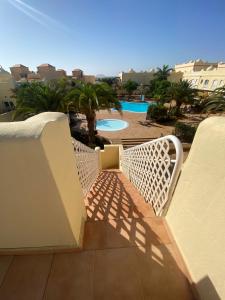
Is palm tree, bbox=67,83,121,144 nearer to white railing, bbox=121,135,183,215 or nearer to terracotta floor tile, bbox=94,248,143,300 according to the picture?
white railing, bbox=121,135,183,215

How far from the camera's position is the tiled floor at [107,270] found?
1.56 metres

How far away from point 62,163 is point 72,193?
0.47 meters

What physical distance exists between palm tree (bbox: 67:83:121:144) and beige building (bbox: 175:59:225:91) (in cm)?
2282

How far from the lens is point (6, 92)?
19.0 meters

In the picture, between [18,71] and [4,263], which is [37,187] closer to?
[4,263]

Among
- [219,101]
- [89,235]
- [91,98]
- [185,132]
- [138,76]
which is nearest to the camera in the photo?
[89,235]

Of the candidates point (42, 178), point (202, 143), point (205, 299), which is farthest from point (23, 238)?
point (202, 143)

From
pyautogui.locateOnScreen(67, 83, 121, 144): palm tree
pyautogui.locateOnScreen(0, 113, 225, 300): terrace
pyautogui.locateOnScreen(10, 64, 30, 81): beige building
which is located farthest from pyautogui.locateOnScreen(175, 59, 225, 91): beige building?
pyautogui.locateOnScreen(10, 64, 30, 81): beige building

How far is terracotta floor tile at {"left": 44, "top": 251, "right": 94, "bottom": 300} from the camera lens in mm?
1550

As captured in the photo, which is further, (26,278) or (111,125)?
(111,125)

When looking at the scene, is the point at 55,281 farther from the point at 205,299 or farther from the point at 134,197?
the point at 134,197

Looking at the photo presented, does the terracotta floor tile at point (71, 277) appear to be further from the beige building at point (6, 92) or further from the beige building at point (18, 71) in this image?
the beige building at point (18, 71)

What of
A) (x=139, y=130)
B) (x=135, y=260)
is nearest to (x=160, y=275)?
(x=135, y=260)

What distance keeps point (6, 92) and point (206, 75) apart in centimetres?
3070
